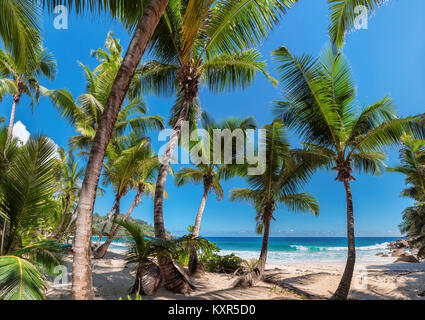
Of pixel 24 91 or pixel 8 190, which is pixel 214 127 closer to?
pixel 8 190

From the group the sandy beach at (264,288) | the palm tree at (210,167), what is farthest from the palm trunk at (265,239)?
the palm tree at (210,167)

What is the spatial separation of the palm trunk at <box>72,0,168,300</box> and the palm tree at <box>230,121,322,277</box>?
6207 mm

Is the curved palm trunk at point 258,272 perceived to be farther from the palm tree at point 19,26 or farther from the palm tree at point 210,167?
the palm tree at point 19,26

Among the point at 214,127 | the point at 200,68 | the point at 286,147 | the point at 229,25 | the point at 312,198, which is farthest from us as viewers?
the point at 214,127

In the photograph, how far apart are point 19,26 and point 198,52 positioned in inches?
171

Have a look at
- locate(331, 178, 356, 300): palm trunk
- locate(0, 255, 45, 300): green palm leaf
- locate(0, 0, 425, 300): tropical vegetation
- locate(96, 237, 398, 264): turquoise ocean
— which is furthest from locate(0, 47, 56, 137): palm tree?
locate(331, 178, 356, 300): palm trunk

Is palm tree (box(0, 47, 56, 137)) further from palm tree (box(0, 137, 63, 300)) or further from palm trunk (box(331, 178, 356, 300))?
palm trunk (box(331, 178, 356, 300))

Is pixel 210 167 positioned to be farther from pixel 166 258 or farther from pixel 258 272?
pixel 166 258

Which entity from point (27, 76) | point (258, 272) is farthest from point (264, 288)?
point (27, 76)

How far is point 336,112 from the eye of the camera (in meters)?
6.84
